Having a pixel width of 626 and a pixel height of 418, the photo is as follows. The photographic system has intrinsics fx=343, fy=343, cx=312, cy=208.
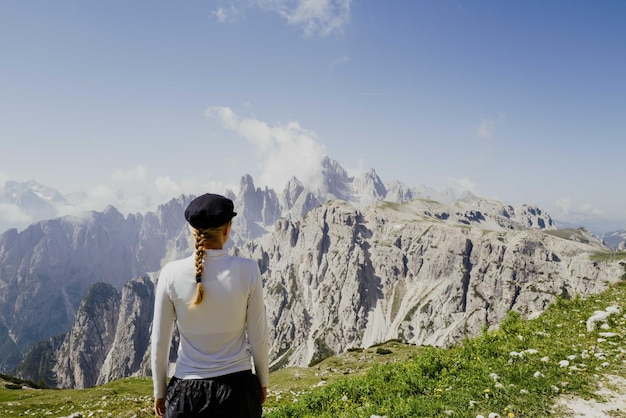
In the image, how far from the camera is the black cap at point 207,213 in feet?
18.0

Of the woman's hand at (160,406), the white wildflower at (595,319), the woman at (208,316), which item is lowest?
the white wildflower at (595,319)

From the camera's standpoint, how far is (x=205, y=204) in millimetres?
5531

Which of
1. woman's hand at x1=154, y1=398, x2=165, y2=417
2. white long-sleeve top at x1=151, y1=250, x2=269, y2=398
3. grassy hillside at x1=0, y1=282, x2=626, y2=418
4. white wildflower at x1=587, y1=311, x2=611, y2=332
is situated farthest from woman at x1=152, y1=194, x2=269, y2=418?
white wildflower at x1=587, y1=311, x2=611, y2=332

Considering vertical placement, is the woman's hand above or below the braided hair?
below

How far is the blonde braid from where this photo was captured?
532 cm

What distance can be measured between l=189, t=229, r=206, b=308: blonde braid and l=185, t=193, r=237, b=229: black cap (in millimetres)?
200

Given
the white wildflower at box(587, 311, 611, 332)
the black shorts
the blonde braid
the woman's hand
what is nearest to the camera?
the blonde braid

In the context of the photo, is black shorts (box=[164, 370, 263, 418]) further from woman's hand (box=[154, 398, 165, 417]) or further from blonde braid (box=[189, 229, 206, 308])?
blonde braid (box=[189, 229, 206, 308])

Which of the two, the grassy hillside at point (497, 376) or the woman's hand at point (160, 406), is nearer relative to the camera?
the woman's hand at point (160, 406)

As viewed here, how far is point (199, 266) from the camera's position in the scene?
5.40 metres

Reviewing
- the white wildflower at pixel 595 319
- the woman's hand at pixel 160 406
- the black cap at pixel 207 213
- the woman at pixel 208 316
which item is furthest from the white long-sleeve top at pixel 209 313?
the white wildflower at pixel 595 319

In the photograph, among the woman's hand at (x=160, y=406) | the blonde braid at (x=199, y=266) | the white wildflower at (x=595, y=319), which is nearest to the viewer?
the blonde braid at (x=199, y=266)

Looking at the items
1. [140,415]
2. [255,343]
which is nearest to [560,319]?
[255,343]

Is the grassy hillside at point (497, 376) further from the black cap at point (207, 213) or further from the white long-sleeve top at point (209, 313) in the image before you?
the black cap at point (207, 213)
